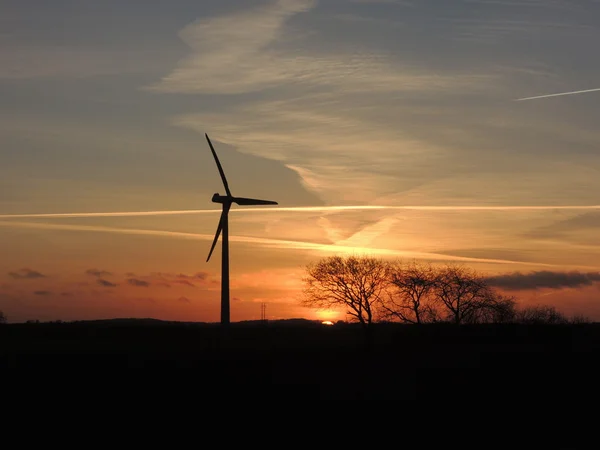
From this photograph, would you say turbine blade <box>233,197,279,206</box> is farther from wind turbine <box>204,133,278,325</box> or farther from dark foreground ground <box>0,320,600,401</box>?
dark foreground ground <box>0,320,600,401</box>

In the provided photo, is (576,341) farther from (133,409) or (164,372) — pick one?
(133,409)

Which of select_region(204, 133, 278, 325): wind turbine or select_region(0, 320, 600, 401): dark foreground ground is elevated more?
select_region(204, 133, 278, 325): wind turbine

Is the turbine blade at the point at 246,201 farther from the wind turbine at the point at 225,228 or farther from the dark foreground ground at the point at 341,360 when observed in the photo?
the dark foreground ground at the point at 341,360

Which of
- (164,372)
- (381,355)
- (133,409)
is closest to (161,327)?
(381,355)

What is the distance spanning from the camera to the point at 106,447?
40281 millimetres

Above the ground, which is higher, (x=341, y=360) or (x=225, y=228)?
(x=225, y=228)

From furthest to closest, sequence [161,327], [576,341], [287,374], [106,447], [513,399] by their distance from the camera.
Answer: [161,327], [576,341], [287,374], [513,399], [106,447]

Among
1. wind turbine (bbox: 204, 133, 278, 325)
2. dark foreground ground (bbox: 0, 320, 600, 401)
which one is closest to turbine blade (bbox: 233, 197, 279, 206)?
wind turbine (bbox: 204, 133, 278, 325)

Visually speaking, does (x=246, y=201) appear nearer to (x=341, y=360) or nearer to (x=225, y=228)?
(x=225, y=228)

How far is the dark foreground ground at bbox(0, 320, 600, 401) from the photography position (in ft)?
199

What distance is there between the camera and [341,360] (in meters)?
84.0

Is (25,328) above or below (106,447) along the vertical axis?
above

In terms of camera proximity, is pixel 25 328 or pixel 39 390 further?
pixel 25 328

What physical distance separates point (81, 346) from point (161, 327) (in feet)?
80.0
